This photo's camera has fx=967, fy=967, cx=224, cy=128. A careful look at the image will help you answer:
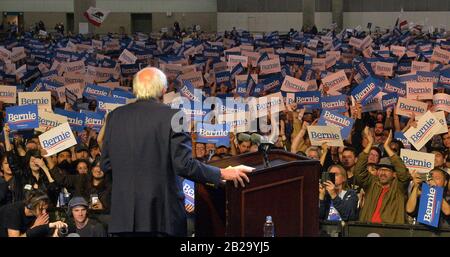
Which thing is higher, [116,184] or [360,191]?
[116,184]

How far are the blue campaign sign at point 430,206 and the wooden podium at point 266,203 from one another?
225 cm

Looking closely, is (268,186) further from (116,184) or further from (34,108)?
(34,108)

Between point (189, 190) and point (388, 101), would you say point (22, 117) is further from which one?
point (388, 101)

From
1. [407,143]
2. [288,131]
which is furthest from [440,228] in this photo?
[288,131]

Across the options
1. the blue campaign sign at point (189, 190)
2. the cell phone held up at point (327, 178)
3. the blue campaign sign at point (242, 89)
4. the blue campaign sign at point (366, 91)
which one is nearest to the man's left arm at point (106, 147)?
the blue campaign sign at point (189, 190)

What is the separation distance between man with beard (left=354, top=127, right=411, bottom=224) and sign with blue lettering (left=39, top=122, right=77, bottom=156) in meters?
3.13

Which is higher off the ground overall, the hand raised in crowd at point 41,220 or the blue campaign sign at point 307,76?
the blue campaign sign at point 307,76

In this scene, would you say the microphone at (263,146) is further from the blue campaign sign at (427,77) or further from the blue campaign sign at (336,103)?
the blue campaign sign at (427,77)

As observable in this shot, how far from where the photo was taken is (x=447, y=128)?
444 inches

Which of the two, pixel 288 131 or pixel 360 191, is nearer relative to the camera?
pixel 360 191

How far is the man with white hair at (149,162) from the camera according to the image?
543 centimetres

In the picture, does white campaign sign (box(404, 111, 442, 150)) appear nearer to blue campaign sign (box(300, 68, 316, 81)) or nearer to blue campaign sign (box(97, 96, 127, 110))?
blue campaign sign (box(97, 96, 127, 110))

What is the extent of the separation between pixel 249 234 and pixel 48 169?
5776 millimetres
